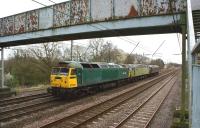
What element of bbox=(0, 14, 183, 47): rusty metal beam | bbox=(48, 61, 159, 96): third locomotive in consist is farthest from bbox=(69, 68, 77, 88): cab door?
bbox=(0, 14, 183, 47): rusty metal beam

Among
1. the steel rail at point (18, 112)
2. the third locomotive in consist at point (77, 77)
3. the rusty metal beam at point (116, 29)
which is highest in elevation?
the rusty metal beam at point (116, 29)

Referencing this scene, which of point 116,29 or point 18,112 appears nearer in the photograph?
point 18,112

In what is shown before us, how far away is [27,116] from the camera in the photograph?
1182 cm

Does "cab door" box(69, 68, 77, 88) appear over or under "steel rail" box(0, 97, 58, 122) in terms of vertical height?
over

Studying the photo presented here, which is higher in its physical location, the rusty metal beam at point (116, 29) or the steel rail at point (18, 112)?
the rusty metal beam at point (116, 29)

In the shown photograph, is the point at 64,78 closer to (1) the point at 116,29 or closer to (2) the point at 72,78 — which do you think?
(2) the point at 72,78

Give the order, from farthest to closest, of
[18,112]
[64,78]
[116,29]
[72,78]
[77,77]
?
1. [77,77]
2. [72,78]
3. [64,78]
4. [116,29]
5. [18,112]

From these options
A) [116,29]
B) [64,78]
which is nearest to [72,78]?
[64,78]

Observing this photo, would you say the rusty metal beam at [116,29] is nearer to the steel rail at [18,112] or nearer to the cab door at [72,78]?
the cab door at [72,78]

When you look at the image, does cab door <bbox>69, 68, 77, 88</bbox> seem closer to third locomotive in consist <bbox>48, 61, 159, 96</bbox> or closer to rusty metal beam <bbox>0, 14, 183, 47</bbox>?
third locomotive in consist <bbox>48, 61, 159, 96</bbox>

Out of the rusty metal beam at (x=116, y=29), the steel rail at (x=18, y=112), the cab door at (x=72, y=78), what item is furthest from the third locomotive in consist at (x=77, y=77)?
the rusty metal beam at (x=116, y=29)

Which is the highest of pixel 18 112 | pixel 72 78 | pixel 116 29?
pixel 116 29

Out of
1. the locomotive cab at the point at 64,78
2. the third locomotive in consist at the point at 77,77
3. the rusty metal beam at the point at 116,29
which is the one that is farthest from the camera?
the third locomotive in consist at the point at 77,77

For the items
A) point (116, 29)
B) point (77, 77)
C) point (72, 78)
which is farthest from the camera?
point (77, 77)
